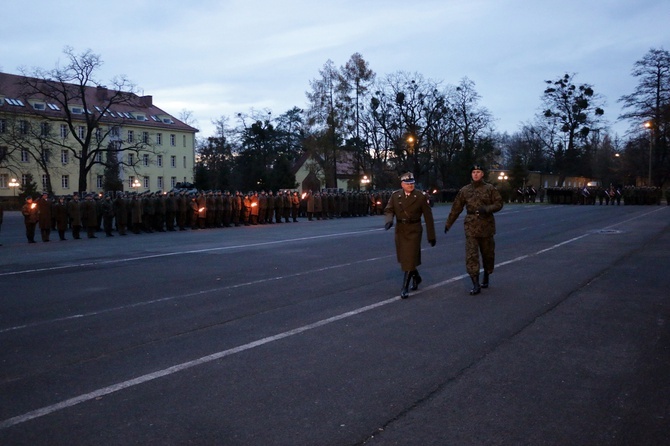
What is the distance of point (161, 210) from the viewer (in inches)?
1089

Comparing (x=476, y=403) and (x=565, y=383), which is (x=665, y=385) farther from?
(x=476, y=403)

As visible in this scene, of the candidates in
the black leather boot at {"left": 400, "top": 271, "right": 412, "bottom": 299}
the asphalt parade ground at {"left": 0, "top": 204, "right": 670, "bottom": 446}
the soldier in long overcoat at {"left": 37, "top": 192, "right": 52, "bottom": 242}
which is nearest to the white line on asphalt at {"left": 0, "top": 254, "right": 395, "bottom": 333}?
the asphalt parade ground at {"left": 0, "top": 204, "right": 670, "bottom": 446}

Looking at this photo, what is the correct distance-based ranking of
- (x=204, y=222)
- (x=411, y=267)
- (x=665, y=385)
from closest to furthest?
(x=665, y=385), (x=411, y=267), (x=204, y=222)

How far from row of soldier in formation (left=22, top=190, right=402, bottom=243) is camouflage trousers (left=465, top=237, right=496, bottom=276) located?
17195 mm

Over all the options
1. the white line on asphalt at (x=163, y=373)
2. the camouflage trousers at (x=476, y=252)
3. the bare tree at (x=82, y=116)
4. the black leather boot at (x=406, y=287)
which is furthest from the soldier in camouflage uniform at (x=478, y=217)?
the bare tree at (x=82, y=116)

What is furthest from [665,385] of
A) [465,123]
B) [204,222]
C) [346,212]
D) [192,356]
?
[465,123]

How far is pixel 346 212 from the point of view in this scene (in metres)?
41.4

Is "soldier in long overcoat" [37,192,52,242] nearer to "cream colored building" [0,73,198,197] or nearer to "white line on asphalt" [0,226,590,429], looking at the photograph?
"white line on asphalt" [0,226,590,429]

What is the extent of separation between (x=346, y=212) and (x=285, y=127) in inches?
2734

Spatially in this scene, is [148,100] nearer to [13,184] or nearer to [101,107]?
[101,107]

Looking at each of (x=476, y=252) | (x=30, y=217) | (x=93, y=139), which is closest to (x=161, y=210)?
(x=30, y=217)

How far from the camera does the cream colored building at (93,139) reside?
6100 centimetres

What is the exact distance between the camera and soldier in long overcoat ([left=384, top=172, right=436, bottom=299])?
9.69 metres

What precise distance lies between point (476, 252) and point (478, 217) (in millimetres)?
559
